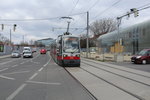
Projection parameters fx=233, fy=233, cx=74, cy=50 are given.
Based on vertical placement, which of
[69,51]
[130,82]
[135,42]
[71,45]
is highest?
[135,42]

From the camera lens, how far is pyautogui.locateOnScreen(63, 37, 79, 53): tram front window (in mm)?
22264

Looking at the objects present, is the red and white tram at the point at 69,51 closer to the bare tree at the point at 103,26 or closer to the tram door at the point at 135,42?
the tram door at the point at 135,42

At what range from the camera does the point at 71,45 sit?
888 inches

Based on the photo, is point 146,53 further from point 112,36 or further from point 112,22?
point 112,22

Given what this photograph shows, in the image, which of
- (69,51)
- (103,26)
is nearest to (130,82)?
(69,51)

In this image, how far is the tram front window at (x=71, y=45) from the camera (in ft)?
73.0

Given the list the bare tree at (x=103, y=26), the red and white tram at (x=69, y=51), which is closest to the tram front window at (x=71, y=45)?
the red and white tram at (x=69, y=51)

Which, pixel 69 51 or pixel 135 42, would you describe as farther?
pixel 135 42

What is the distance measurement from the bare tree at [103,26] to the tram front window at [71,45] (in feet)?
256

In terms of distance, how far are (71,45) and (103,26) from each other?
80765mm

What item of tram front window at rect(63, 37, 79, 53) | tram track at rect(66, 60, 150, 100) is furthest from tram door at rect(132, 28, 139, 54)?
tram track at rect(66, 60, 150, 100)

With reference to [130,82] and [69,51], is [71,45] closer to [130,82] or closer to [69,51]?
[69,51]

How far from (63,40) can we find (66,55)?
1.57 meters

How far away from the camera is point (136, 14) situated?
2484 centimetres
